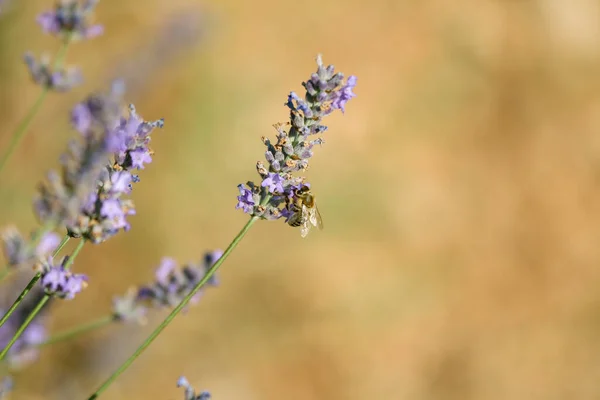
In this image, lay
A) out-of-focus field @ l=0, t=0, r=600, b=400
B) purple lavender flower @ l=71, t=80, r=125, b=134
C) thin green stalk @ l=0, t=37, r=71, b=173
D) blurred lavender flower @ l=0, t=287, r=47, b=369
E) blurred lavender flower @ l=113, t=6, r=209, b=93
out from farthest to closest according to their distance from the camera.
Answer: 1. out-of-focus field @ l=0, t=0, r=600, b=400
2. blurred lavender flower @ l=113, t=6, r=209, b=93
3. blurred lavender flower @ l=0, t=287, r=47, b=369
4. thin green stalk @ l=0, t=37, r=71, b=173
5. purple lavender flower @ l=71, t=80, r=125, b=134

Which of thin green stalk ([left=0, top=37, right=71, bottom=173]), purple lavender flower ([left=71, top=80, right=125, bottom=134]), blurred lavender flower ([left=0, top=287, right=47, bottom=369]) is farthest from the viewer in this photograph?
blurred lavender flower ([left=0, top=287, right=47, bottom=369])

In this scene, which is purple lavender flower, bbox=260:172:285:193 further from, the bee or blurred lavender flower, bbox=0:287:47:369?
blurred lavender flower, bbox=0:287:47:369

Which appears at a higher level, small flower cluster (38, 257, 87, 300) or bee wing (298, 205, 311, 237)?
bee wing (298, 205, 311, 237)

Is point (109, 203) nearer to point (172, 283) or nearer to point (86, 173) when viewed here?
point (86, 173)

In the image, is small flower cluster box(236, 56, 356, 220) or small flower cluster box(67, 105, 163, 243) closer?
small flower cluster box(67, 105, 163, 243)

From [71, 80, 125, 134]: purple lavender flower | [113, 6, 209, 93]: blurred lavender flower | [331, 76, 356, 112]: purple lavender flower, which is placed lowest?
[71, 80, 125, 134]: purple lavender flower

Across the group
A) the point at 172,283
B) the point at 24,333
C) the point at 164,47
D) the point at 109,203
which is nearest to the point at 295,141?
the point at 109,203

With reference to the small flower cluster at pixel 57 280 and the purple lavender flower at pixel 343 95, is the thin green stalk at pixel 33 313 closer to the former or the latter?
the small flower cluster at pixel 57 280

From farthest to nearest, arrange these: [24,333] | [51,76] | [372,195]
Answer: [372,195] < [24,333] < [51,76]

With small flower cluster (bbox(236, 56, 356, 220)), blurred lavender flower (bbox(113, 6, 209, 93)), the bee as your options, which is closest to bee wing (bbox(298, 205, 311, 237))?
the bee
